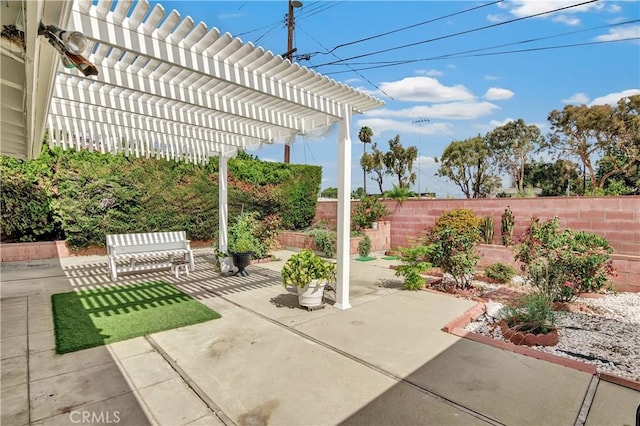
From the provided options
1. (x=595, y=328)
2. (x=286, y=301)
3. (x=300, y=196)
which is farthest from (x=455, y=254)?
(x=300, y=196)

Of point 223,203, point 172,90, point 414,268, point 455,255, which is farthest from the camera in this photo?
point 223,203

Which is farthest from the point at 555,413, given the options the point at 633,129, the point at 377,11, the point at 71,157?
the point at 633,129

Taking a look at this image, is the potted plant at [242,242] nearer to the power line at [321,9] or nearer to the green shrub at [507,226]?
the green shrub at [507,226]

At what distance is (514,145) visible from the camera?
29.7 metres

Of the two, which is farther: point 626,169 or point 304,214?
point 626,169

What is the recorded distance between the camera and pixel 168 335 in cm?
416

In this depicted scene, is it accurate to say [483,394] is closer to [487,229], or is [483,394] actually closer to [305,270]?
[305,270]

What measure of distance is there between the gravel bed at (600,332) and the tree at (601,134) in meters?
18.5

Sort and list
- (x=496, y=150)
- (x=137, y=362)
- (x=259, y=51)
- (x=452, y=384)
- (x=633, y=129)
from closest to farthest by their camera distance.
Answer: (x=452, y=384) < (x=137, y=362) < (x=259, y=51) < (x=633, y=129) < (x=496, y=150)

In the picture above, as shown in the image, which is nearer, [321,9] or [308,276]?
[308,276]

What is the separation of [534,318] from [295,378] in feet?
10.6

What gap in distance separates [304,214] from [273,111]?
8394mm

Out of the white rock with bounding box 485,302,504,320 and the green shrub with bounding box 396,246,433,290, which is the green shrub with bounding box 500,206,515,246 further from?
the white rock with bounding box 485,302,504,320

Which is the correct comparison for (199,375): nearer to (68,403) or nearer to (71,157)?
(68,403)
